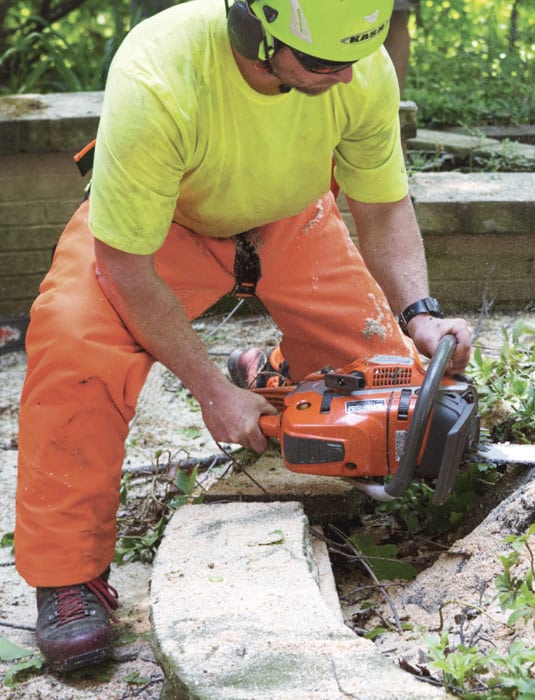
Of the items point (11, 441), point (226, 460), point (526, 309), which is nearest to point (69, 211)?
point (11, 441)

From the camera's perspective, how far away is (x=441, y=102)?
19.6 feet

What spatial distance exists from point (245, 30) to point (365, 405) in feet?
3.02

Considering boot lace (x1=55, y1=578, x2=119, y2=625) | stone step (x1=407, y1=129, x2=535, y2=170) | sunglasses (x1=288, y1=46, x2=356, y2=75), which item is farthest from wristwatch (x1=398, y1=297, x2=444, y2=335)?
stone step (x1=407, y1=129, x2=535, y2=170)

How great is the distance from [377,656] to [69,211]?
Answer: 10.2 feet

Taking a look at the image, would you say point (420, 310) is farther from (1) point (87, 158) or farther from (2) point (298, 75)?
(1) point (87, 158)

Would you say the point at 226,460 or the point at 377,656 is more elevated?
the point at 377,656

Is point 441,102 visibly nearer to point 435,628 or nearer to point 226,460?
point 226,460

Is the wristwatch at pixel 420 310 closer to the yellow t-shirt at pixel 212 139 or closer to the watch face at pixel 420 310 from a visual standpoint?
the watch face at pixel 420 310

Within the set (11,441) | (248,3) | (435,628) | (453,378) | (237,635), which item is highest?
(248,3)

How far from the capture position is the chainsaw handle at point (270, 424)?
98.1 inches

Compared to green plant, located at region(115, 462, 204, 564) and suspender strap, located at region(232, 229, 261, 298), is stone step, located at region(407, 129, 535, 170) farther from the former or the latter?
green plant, located at region(115, 462, 204, 564)

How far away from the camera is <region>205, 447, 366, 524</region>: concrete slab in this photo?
2.73m

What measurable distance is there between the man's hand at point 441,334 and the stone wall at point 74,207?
1.78 meters

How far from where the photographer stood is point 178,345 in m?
2.53
